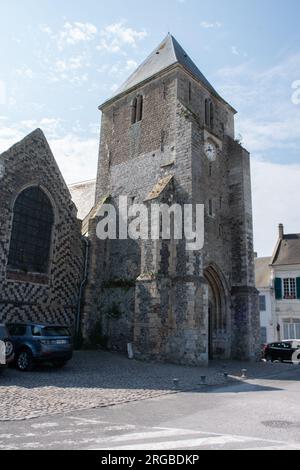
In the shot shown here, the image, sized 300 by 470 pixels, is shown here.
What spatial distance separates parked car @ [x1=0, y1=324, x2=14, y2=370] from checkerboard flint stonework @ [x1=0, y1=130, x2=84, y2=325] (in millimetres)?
4226

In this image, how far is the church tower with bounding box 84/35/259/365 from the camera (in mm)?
14984

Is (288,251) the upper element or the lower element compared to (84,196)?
lower

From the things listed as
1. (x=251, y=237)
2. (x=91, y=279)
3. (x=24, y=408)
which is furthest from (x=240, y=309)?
(x=24, y=408)

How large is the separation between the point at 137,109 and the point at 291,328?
19.6 metres

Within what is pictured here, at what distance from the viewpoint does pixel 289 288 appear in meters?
29.8

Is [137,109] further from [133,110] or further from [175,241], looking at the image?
[175,241]

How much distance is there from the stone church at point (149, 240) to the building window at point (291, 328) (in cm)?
1177

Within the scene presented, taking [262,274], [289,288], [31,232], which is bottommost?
[289,288]

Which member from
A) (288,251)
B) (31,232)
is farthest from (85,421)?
(288,251)

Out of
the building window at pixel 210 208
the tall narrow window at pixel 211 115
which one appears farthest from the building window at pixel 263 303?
the tall narrow window at pixel 211 115

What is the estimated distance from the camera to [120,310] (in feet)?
56.9

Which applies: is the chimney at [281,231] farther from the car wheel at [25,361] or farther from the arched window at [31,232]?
the car wheel at [25,361]
